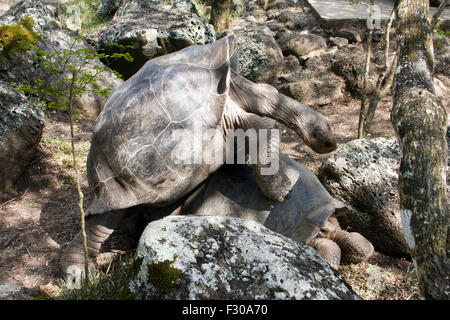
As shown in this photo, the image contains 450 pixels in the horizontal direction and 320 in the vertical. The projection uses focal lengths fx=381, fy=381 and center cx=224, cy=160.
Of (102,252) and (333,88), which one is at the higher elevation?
(333,88)

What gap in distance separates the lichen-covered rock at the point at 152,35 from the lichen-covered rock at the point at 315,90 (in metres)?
1.70

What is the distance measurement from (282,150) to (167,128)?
2.93m

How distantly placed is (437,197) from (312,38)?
289 inches

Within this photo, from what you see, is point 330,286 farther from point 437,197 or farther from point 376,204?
point 376,204

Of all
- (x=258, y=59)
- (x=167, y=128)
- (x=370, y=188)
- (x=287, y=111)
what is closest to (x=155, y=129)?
(x=167, y=128)

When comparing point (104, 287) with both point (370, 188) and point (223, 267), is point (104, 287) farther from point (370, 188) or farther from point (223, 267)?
point (370, 188)

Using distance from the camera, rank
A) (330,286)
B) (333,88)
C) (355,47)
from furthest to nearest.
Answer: (355,47) < (333,88) < (330,286)

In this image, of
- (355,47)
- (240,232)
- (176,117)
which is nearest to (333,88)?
(355,47)

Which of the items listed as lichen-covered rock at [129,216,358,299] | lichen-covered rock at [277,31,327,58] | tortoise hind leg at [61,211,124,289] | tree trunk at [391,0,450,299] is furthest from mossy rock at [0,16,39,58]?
tree trunk at [391,0,450,299]

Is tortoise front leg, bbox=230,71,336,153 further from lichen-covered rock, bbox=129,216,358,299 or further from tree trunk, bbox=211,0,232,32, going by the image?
tree trunk, bbox=211,0,232,32

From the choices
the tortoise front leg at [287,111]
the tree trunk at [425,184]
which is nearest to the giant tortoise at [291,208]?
the tortoise front leg at [287,111]

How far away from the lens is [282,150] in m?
5.61

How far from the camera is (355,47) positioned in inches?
321

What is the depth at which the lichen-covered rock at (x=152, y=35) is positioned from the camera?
20.7ft
